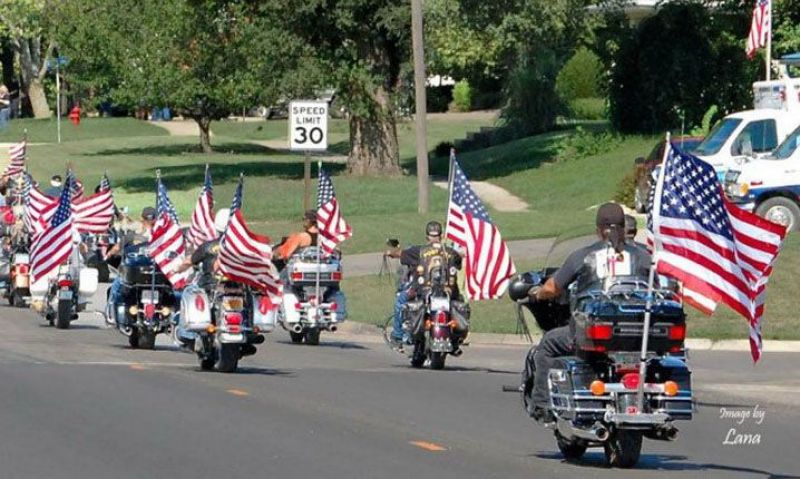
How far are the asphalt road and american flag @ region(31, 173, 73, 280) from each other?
3.29 m

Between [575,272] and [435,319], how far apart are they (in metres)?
7.82

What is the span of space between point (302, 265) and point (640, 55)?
3199 cm

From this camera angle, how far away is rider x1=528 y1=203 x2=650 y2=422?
12.2 meters

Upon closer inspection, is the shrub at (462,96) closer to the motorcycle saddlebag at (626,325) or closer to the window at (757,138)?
the window at (757,138)

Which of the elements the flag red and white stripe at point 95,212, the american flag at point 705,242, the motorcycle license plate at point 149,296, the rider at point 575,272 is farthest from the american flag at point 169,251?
the american flag at point 705,242

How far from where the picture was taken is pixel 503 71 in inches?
3031

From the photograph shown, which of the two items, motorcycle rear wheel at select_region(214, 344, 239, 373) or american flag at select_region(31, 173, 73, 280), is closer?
motorcycle rear wheel at select_region(214, 344, 239, 373)

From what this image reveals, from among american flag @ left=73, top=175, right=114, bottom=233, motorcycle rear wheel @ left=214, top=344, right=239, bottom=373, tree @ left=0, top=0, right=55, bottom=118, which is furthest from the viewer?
tree @ left=0, top=0, right=55, bottom=118

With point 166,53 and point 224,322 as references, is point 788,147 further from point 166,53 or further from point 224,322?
point 166,53

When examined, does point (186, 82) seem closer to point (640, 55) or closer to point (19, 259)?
point (640, 55)

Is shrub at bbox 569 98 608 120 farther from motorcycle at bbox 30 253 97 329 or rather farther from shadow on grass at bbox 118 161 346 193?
motorcycle at bbox 30 253 97 329

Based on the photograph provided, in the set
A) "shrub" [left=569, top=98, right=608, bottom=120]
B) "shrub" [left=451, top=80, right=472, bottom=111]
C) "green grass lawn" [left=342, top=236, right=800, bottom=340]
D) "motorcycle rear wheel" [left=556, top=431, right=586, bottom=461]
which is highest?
"shrub" [left=451, top=80, right=472, bottom=111]

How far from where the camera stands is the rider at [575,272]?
40.1 ft

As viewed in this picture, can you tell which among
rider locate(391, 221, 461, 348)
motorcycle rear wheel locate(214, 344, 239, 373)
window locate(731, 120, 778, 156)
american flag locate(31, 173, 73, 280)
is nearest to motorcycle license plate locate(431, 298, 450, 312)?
rider locate(391, 221, 461, 348)
